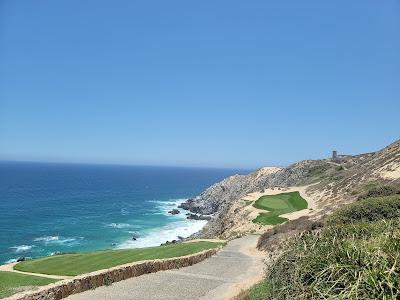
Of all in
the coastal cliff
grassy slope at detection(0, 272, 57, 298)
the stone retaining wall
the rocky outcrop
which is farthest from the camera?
the rocky outcrop

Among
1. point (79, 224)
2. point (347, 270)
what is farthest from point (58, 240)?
point (347, 270)

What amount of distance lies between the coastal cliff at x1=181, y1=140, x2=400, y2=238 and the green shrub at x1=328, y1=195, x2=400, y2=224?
488 inches

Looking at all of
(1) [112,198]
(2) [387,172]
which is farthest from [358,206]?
(1) [112,198]

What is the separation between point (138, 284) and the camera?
56.0ft

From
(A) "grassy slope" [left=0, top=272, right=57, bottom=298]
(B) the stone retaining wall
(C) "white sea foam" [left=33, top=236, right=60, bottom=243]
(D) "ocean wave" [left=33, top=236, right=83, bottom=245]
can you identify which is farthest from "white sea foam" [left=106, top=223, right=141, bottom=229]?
(B) the stone retaining wall

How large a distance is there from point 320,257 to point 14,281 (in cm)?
1898

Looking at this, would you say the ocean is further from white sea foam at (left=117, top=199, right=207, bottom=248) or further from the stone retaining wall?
the stone retaining wall

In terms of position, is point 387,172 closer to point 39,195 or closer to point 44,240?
Result: point 44,240

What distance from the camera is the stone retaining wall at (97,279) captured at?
45.1ft

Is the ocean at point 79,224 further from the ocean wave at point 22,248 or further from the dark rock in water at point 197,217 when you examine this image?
the dark rock in water at point 197,217

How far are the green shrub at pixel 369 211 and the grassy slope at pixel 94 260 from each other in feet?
29.6

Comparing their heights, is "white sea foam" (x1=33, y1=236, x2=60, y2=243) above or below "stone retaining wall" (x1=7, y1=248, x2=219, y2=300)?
below

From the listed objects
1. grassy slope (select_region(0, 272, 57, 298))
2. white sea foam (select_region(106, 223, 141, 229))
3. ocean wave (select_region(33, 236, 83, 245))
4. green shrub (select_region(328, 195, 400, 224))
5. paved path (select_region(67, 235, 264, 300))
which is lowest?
white sea foam (select_region(106, 223, 141, 229))

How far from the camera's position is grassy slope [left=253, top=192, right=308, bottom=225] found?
43.0 meters
